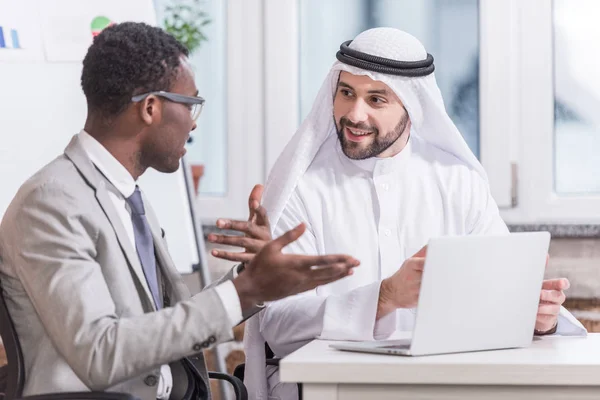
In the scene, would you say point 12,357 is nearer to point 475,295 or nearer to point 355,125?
point 475,295

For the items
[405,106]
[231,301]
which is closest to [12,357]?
[231,301]

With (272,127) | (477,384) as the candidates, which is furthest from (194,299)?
(272,127)

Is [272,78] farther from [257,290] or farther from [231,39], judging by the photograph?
[257,290]

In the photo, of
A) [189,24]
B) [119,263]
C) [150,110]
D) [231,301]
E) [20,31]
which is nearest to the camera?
[231,301]

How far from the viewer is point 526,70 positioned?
3.79m

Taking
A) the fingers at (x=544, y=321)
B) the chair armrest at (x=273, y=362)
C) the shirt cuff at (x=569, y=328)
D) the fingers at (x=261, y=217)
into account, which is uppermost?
the fingers at (x=261, y=217)

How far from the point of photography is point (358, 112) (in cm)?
264

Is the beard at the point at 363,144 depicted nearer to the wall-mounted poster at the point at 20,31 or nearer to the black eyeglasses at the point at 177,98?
the black eyeglasses at the point at 177,98

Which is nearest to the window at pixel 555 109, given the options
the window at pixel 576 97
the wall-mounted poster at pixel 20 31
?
the window at pixel 576 97

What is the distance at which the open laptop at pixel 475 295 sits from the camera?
1677 millimetres

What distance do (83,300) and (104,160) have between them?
38cm

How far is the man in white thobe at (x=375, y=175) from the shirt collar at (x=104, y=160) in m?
0.68

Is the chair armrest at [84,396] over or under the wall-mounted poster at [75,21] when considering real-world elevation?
under

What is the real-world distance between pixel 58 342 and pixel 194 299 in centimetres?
26
